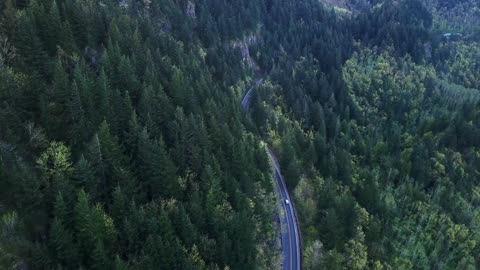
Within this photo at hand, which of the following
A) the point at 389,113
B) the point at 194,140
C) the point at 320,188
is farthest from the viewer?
the point at 389,113

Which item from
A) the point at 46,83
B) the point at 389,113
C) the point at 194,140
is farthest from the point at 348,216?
the point at 389,113

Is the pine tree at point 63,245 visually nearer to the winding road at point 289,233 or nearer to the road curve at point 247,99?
the winding road at point 289,233

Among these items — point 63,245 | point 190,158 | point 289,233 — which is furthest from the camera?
point 289,233

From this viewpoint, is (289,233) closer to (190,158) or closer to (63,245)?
(190,158)

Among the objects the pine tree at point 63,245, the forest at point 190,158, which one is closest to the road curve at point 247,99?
the forest at point 190,158

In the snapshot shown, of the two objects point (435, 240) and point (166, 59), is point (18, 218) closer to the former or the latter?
point (166, 59)

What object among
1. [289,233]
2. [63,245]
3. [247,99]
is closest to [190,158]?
[289,233]

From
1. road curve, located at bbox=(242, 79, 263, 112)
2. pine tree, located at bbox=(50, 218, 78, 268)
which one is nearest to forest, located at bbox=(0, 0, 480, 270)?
pine tree, located at bbox=(50, 218, 78, 268)

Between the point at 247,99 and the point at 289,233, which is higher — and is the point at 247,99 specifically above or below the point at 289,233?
above
